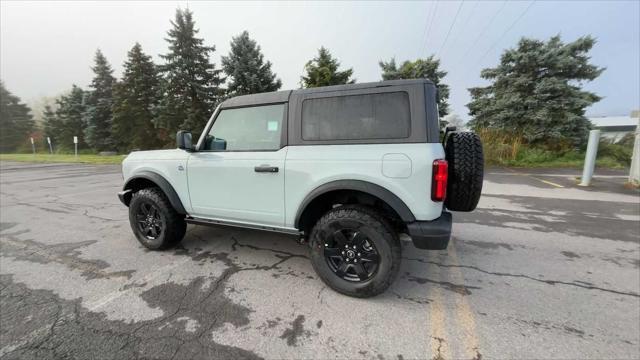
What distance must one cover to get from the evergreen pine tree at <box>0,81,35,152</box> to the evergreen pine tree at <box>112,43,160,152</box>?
32.1 m

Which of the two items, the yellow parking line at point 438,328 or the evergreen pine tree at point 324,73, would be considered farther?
the evergreen pine tree at point 324,73

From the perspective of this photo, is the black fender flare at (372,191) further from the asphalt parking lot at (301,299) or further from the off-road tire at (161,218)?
the off-road tire at (161,218)

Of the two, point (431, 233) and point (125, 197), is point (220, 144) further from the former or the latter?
point (431, 233)

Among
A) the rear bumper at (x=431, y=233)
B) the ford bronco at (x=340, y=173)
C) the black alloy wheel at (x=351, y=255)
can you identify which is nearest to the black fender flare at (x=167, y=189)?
the ford bronco at (x=340, y=173)

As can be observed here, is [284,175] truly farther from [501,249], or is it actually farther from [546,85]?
[546,85]

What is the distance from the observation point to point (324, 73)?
17.8 metres

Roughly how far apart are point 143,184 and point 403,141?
364 centimetres

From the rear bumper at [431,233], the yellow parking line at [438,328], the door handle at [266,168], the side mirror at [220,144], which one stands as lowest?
the yellow parking line at [438,328]

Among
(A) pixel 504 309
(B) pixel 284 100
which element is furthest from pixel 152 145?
(A) pixel 504 309

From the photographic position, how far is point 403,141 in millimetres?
2254

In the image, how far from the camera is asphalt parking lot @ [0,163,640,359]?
6.26 ft

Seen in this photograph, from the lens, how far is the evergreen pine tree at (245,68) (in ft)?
60.8

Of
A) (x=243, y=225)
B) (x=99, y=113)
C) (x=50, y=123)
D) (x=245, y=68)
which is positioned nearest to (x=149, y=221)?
(x=243, y=225)

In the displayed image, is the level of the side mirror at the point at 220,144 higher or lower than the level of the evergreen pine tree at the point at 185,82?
lower
